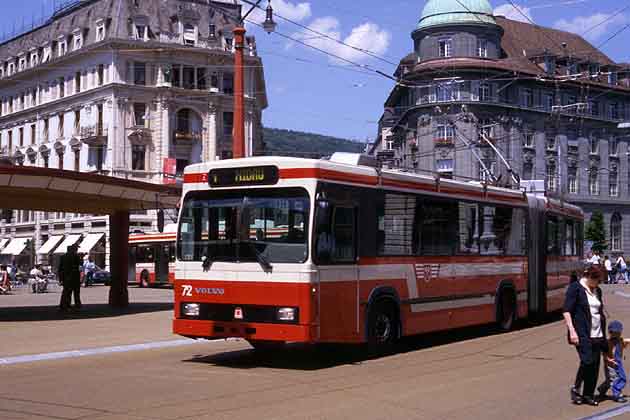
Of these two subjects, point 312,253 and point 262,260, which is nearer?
point 312,253

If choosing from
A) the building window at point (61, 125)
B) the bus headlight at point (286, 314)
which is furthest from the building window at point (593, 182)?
the bus headlight at point (286, 314)

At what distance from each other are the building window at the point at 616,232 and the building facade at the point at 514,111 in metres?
0.09

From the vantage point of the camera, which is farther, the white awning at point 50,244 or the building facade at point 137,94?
the white awning at point 50,244

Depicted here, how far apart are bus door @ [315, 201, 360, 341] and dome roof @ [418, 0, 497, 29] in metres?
58.9

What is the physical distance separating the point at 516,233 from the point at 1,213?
6481 cm

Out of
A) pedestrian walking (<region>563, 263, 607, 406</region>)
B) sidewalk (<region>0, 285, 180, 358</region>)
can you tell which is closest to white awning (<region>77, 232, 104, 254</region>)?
sidewalk (<region>0, 285, 180, 358</region>)

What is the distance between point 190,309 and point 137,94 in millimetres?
52387

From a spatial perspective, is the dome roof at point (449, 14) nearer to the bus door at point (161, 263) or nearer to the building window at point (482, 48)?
the building window at point (482, 48)

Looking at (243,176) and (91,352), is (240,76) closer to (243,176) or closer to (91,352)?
(91,352)

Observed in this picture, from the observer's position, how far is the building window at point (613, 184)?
8031cm

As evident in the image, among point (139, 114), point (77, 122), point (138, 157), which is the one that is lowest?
point (138, 157)

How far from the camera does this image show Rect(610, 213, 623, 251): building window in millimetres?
81312

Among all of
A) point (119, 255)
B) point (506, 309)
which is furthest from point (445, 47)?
point (506, 309)

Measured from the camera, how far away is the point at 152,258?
4738 cm
